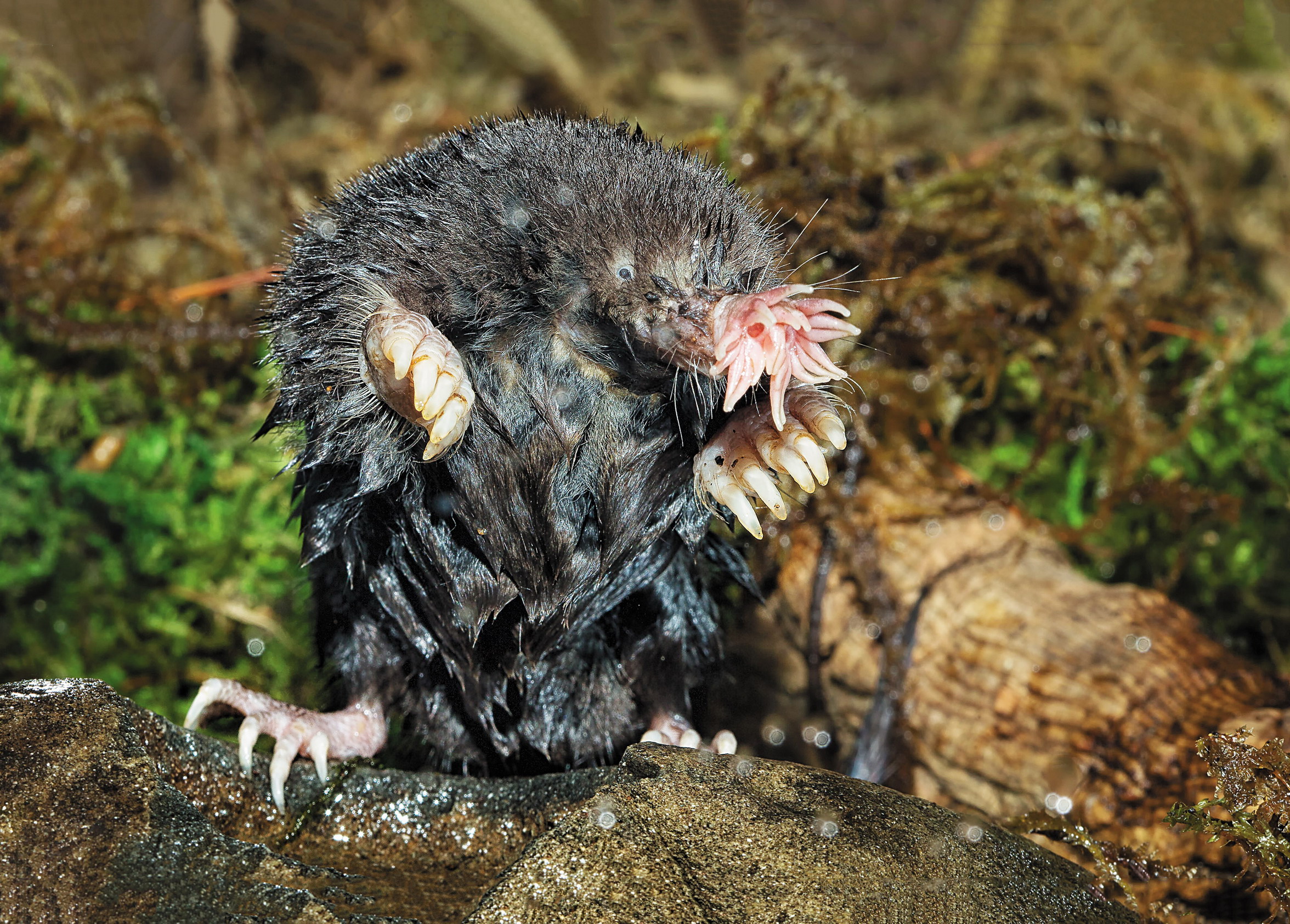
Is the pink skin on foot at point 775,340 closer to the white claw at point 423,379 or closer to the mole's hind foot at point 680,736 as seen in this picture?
the white claw at point 423,379

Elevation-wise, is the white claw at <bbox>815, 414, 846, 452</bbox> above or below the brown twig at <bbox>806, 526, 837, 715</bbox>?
above

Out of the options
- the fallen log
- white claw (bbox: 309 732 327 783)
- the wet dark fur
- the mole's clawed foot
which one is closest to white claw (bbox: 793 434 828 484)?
the mole's clawed foot

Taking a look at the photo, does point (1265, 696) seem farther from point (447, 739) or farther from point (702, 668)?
point (447, 739)

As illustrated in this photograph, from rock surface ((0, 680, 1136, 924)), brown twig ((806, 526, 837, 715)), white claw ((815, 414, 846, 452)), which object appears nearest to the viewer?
rock surface ((0, 680, 1136, 924))

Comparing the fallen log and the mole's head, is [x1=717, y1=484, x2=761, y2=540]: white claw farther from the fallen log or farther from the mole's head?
the fallen log

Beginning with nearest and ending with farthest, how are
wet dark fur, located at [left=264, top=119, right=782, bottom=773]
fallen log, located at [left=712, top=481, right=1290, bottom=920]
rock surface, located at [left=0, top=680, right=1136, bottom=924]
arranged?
rock surface, located at [left=0, top=680, right=1136, bottom=924], wet dark fur, located at [left=264, top=119, right=782, bottom=773], fallen log, located at [left=712, top=481, right=1290, bottom=920]

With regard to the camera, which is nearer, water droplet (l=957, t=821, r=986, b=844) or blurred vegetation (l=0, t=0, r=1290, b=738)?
water droplet (l=957, t=821, r=986, b=844)

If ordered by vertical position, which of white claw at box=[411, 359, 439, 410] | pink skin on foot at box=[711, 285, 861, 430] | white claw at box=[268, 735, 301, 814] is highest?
pink skin on foot at box=[711, 285, 861, 430]

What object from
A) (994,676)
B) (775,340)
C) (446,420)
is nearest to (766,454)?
(775,340)
